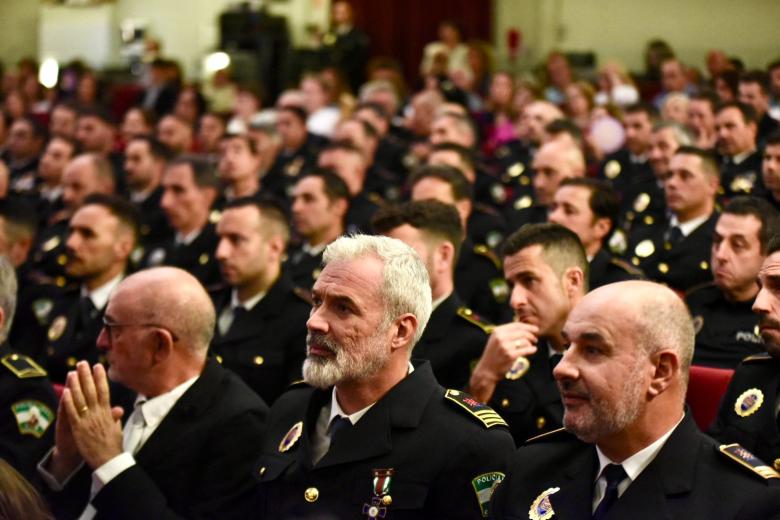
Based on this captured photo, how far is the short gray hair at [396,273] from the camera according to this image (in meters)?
2.54

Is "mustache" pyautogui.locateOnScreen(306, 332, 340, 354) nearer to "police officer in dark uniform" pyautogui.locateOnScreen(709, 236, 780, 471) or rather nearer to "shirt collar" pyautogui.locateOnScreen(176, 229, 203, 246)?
"police officer in dark uniform" pyautogui.locateOnScreen(709, 236, 780, 471)

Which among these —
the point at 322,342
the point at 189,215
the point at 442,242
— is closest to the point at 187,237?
the point at 189,215

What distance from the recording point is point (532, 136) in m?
7.86

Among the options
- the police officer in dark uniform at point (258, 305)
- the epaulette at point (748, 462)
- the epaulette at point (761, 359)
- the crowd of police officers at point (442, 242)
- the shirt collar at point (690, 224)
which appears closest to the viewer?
the epaulette at point (748, 462)

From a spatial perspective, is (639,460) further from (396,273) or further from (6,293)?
(6,293)

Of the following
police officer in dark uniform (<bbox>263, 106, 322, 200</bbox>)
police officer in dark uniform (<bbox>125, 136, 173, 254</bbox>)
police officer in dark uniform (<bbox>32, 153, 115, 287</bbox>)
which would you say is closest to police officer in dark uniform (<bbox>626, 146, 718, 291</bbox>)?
police officer in dark uniform (<bbox>32, 153, 115, 287</bbox>)

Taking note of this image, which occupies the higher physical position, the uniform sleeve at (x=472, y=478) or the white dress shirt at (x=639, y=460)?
the white dress shirt at (x=639, y=460)

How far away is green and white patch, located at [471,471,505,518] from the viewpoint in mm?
2430

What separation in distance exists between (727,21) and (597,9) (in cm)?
140

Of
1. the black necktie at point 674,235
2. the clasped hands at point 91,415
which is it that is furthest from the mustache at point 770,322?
the black necktie at point 674,235

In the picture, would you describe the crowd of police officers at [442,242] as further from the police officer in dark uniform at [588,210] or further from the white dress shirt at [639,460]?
the white dress shirt at [639,460]

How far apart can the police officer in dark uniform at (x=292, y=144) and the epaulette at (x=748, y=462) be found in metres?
6.05

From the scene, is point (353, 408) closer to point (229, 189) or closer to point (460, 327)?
point (460, 327)

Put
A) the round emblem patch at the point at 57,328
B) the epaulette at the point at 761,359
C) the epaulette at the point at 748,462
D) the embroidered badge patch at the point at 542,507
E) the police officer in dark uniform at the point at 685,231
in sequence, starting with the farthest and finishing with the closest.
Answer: the police officer in dark uniform at the point at 685,231, the round emblem patch at the point at 57,328, the epaulette at the point at 761,359, the embroidered badge patch at the point at 542,507, the epaulette at the point at 748,462
